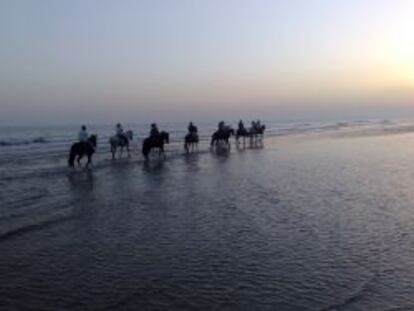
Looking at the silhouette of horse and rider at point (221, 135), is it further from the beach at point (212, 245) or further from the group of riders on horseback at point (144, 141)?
the beach at point (212, 245)

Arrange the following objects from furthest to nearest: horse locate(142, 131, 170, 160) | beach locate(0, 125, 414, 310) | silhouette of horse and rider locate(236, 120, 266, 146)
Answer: silhouette of horse and rider locate(236, 120, 266, 146), horse locate(142, 131, 170, 160), beach locate(0, 125, 414, 310)

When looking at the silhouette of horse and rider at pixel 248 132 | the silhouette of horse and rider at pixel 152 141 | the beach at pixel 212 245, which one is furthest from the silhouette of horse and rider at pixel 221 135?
the beach at pixel 212 245

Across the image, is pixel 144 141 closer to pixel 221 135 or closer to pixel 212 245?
pixel 221 135

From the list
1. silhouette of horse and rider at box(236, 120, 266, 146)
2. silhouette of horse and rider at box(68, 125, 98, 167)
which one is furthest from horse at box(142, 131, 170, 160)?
silhouette of horse and rider at box(236, 120, 266, 146)

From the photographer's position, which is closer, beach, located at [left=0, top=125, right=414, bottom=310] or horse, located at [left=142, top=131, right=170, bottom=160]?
beach, located at [left=0, top=125, right=414, bottom=310]

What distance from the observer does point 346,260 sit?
9.53 m

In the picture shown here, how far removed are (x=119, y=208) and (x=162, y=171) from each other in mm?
10386

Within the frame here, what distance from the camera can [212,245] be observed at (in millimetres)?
10852

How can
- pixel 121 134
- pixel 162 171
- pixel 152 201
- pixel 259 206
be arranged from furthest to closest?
pixel 121 134
pixel 162 171
pixel 152 201
pixel 259 206

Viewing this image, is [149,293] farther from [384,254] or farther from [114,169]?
[114,169]

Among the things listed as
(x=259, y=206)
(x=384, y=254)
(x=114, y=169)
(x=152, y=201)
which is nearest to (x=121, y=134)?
(x=114, y=169)

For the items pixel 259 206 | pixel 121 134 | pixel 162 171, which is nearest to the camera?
pixel 259 206

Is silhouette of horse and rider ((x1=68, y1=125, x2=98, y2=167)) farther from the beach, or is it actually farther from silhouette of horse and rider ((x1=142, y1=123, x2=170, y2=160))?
the beach

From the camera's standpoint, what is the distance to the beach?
26.2 feet
